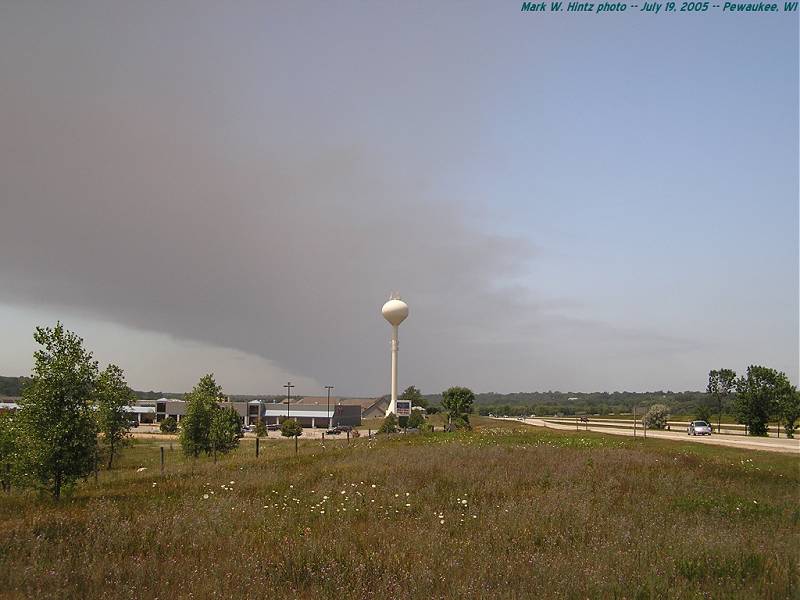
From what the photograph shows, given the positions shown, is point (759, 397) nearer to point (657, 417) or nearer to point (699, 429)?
point (699, 429)

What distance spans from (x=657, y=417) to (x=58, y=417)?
227ft

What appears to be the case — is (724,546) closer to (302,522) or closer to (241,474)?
(302,522)

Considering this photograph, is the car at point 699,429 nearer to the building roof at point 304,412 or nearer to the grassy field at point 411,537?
the grassy field at point 411,537

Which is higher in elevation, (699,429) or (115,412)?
(115,412)

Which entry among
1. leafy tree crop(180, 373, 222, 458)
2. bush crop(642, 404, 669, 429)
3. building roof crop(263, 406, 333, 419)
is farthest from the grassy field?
building roof crop(263, 406, 333, 419)

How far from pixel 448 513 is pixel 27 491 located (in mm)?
13409

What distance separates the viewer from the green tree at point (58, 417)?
13758mm

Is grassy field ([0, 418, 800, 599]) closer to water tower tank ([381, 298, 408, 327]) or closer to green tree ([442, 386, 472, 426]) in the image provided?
green tree ([442, 386, 472, 426])

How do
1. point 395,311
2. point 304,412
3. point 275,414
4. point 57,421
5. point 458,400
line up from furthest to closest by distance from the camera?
point 304,412 → point 275,414 → point 395,311 → point 458,400 → point 57,421

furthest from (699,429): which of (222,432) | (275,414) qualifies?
(275,414)

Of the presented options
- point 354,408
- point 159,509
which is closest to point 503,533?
point 159,509

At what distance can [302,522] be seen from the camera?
10.6m

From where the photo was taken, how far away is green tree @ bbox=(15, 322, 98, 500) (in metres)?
13.8

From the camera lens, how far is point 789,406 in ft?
155
